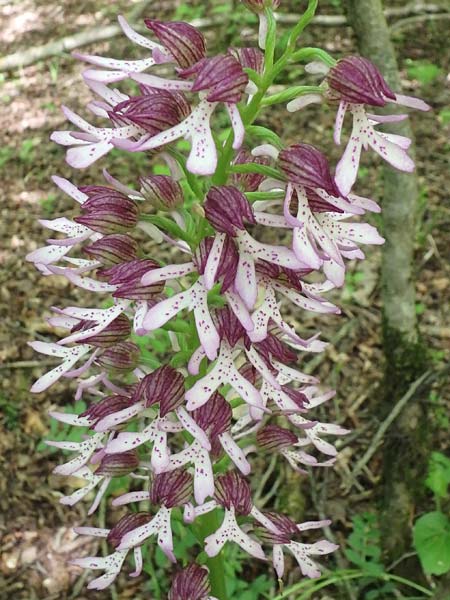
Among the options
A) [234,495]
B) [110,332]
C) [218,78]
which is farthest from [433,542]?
[218,78]

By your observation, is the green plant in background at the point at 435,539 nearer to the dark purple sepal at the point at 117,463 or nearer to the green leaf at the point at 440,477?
the green leaf at the point at 440,477

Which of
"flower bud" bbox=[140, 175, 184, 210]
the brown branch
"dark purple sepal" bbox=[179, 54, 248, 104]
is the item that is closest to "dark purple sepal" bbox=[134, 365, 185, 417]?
"flower bud" bbox=[140, 175, 184, 210]

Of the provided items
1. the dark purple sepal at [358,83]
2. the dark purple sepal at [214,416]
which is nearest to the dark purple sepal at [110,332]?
the dark purple sepal at [214,416]

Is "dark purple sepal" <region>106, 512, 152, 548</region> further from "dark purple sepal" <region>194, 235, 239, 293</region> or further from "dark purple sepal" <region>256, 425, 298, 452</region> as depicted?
"dark purple sepal" <region>194, 235, 239, 293</region>

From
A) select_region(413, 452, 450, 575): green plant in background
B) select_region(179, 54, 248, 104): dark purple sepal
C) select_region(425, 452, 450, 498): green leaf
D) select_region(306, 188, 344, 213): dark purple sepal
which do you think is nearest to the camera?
select_region(179, 54, 248, 104): dark purple sepal

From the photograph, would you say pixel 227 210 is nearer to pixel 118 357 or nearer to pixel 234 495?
pixel 118 357

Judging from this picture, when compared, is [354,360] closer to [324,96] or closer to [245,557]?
[245,557]
